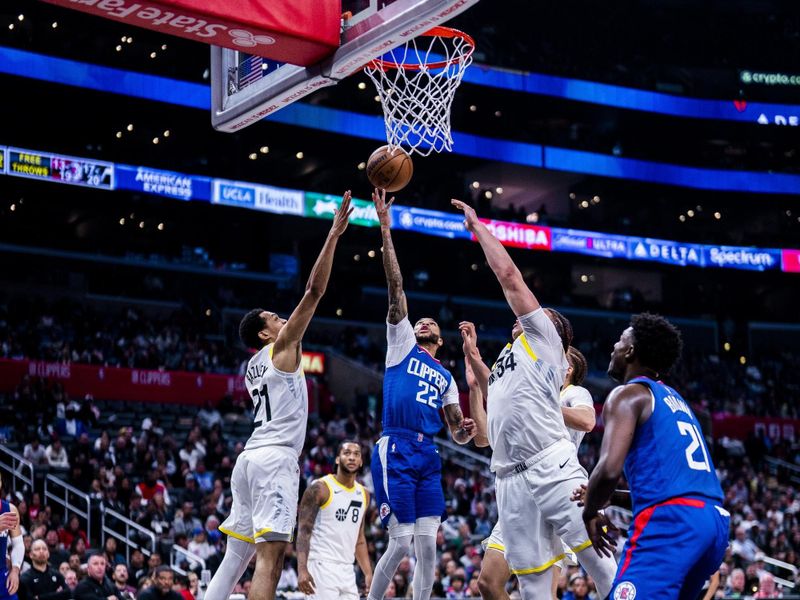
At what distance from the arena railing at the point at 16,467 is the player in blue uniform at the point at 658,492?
47.2 ft

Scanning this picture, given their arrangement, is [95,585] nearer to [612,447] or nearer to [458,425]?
[458,425]

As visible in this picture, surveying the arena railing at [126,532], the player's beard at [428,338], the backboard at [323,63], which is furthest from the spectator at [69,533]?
the backboard at [323,63]

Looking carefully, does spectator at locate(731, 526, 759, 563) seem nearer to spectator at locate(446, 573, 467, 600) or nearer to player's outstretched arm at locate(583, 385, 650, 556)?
spectator at locate(446, 573, 467, 600)

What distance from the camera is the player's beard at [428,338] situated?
347 inches

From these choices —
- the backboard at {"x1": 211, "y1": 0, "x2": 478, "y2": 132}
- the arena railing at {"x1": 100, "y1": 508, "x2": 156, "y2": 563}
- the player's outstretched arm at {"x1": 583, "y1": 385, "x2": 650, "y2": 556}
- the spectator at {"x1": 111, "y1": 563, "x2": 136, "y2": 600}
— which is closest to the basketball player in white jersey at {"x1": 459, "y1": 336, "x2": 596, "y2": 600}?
the player's outstretched arm at {"x1": 583, "y1": 385, "x2": 650, "y2": 556}

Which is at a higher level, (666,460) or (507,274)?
(507,274)

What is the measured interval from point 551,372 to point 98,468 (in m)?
14.3

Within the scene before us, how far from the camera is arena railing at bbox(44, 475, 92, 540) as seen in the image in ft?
56.4

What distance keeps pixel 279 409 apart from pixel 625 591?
3.47 meters

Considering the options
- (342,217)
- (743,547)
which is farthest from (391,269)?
(743,547)

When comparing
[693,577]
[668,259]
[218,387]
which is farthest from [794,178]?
[693,577]

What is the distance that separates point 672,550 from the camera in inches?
187

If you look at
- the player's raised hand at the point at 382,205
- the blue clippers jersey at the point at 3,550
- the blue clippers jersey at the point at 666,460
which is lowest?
the blue clippers jersey at the point at 3,550

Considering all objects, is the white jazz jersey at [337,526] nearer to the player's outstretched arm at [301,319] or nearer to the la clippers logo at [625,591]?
the player's outstretched arm at [301,319]
